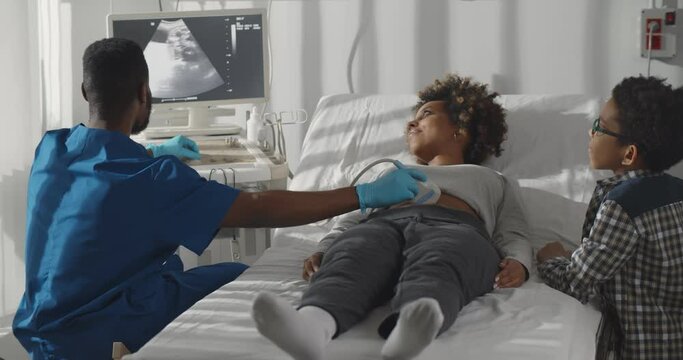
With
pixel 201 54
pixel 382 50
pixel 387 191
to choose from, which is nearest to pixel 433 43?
pixel 382 50

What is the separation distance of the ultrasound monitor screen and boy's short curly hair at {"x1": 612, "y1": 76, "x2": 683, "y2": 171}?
1.28 metres

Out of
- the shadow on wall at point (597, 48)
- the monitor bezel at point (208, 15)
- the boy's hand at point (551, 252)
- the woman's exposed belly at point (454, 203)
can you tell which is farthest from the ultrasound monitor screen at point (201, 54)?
the boy's hand at point (551, 252)

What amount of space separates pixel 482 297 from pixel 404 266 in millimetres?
182

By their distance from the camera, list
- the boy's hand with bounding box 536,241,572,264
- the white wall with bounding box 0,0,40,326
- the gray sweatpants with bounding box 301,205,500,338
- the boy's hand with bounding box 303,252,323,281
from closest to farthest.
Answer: the gray sweatpants with bounding box 301,205,500,338 < the boy's hand with bounding box 303,252,323,281 < the boy's hand with bounding box 536,241,572,264 < the white wall with bounding box 0,0,40,326

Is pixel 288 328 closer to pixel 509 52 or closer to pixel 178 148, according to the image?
pixel 178 148

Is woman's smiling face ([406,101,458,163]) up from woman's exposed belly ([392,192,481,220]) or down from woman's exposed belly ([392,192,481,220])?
up

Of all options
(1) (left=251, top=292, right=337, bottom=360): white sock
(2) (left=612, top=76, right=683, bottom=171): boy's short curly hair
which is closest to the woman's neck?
(2) (left=612, top=76, right=683, bottom=171): boy's short curly hair

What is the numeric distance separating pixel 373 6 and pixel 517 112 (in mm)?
780

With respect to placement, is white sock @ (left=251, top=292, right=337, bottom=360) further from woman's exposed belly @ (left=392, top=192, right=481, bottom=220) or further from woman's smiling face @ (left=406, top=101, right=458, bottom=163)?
woman's smiling face @ (left=406, top=101, right=458, bottom=163)

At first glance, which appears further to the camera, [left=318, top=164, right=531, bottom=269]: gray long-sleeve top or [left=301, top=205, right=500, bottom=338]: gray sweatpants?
[left=318, top=164, right=531, bottom=269]: gray long-sleeve top

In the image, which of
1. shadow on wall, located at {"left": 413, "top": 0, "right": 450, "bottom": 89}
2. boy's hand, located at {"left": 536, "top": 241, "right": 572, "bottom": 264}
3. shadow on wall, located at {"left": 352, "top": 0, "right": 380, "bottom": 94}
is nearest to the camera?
boy's hand, located at {"left": 536, "top": 241, "right": 572, "bottom": 264}

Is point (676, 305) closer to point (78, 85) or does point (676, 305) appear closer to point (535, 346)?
point (535, 346)

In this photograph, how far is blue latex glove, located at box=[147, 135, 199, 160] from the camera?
2721 millimetres

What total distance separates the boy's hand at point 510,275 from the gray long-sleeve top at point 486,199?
148mm
